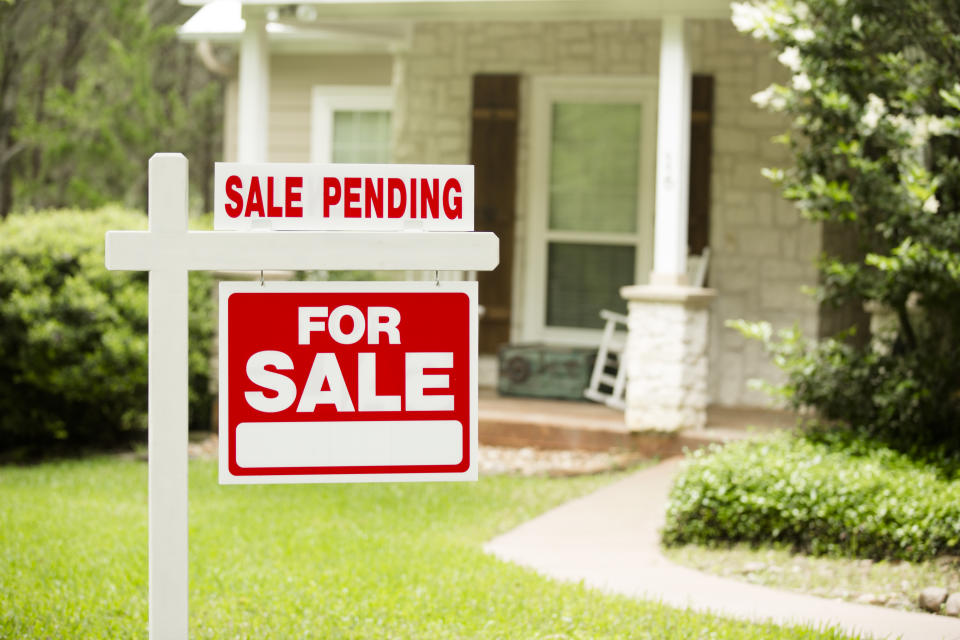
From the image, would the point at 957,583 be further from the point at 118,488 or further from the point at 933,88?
the point at 118,488

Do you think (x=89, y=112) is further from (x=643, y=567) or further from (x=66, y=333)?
(x=643, y=567)

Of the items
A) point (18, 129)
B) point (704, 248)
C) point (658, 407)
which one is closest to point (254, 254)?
point (658, 407)

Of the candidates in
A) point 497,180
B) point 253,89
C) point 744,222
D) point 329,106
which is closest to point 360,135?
point 329,106

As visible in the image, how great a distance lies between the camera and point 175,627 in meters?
2.77

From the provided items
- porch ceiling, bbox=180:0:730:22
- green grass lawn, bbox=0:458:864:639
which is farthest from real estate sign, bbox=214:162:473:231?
A: porch ceiling, bbox=180:0:730:22

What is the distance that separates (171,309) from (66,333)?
19.6ft

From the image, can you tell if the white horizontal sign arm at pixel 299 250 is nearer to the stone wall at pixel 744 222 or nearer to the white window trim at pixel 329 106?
the stone wall at pixel 744 222

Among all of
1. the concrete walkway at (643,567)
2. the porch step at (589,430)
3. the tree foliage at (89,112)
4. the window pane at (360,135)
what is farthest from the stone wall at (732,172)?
the tree foliage at (89,112)

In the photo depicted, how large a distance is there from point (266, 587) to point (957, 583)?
284 cm

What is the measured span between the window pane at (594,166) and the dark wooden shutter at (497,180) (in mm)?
367

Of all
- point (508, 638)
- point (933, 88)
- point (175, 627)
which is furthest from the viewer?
point (933, 88)

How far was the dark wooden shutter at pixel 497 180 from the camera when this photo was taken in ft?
32.7

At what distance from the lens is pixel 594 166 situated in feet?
32.7

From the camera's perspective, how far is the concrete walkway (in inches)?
177
